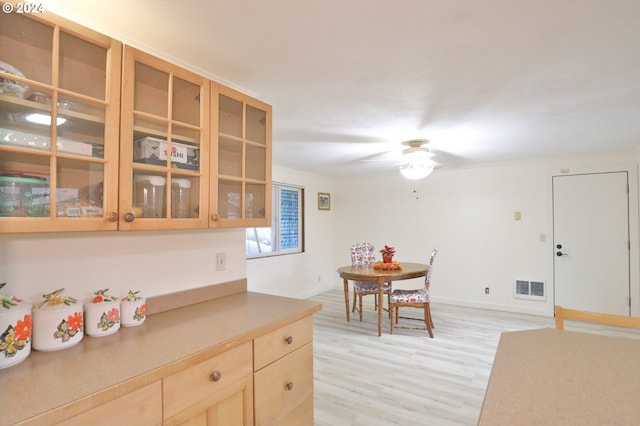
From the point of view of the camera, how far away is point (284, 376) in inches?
61.5

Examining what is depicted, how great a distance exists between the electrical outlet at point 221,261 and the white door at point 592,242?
4.54 m

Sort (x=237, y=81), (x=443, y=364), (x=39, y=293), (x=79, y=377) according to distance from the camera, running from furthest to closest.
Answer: (x=443, y=364) < (x=237, y=81) < (x=39, y=293) < (x=79, y=377)

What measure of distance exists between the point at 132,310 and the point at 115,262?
0.26 m

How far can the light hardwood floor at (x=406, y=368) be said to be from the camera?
2.22 meters

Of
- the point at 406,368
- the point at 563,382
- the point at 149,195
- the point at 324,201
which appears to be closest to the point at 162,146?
the point at 149,195

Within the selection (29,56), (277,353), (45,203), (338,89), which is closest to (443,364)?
(277,353)

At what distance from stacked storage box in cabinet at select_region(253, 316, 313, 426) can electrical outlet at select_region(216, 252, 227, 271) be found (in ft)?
2.09

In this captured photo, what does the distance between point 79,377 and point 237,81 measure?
1673 mm

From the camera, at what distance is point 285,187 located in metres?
5.20

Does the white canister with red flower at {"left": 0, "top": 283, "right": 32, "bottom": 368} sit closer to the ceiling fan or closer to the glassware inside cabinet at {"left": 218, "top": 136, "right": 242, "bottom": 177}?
the glassware inside cabinet at {"left": 218, "top": 136, "right": 242, "bottom": 177}

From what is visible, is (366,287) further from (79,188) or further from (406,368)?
(79,188)

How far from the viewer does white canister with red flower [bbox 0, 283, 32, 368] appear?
1.00 metres

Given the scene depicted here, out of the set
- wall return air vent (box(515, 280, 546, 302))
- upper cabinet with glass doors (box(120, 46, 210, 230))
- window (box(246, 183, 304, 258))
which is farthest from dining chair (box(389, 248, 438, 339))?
upper cabinet with glass doors (box(120, 46, 210, 230))

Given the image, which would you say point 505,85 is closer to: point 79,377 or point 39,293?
point 79,377
